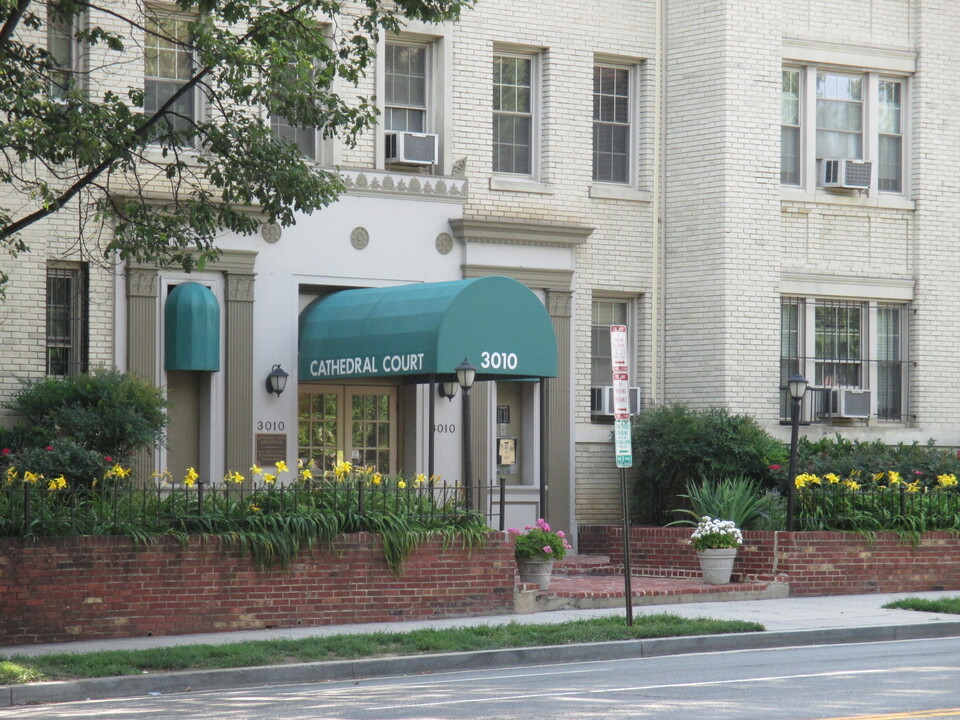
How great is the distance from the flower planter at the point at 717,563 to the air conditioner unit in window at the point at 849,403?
18.7 feet

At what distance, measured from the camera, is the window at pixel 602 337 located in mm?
23953

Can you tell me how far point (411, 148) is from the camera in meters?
22.1

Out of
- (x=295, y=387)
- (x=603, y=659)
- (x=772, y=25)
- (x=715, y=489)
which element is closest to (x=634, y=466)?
(x=715, y=489)

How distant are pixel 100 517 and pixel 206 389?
18.1 ft

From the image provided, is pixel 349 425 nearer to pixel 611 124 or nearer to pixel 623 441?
pixel 611 124

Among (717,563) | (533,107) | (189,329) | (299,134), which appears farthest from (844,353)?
(189,329)

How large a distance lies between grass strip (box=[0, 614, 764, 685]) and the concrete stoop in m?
1.76

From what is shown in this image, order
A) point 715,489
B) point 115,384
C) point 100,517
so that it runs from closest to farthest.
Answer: point 100,517 → point 115,384 → point 715,489

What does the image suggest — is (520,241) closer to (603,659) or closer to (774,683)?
(603,659)

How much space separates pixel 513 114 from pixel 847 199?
5.68 metres

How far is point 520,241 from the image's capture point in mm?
22953

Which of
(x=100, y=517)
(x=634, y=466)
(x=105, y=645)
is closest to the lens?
(x=105, y=645)

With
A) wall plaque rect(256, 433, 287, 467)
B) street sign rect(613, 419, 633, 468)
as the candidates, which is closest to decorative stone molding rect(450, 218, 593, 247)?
wall plaque rect(256, 433, 287, 467)

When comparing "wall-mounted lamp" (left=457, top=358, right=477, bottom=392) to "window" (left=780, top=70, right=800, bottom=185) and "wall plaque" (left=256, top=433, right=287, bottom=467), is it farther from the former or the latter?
"window" (left=780, top=70, right=800, bottom=185)
